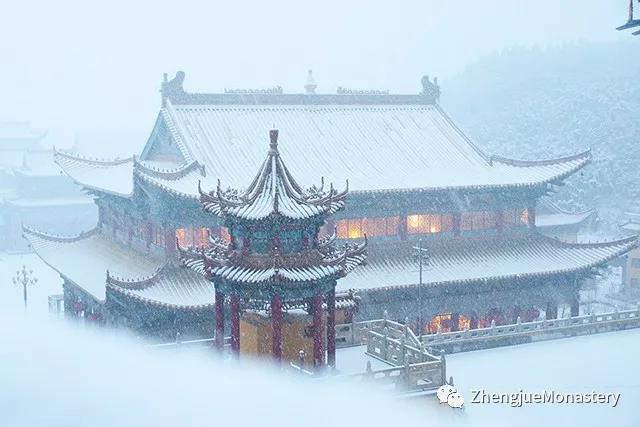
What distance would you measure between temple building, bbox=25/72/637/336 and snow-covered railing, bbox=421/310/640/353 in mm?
2222

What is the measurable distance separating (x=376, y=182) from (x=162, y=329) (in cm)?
1051

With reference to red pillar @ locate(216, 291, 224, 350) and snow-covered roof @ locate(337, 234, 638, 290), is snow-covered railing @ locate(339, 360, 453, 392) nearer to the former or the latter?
red pillar @ locate(216, 291, 224, 350)

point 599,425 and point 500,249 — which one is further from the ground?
point 500,249

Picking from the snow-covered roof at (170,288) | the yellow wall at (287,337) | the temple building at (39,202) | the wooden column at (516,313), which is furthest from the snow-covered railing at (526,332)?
the temple building at (39,202)

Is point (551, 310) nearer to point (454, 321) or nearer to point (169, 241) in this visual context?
point (454, 321)

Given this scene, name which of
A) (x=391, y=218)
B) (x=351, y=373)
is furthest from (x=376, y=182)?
(x=351, y=373)

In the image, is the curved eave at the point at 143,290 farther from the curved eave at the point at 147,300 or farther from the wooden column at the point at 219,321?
the wooden column at the point at 219,321

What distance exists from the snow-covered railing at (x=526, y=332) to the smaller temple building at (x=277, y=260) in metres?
7.05

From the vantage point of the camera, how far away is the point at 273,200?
761 inches

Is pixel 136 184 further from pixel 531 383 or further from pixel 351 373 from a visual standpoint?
pixel 531 383

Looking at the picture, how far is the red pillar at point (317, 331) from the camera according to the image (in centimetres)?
1958

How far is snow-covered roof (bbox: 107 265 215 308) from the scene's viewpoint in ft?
83.5

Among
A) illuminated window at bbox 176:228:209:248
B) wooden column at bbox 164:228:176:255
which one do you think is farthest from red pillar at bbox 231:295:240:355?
illuminated window at bbox 176:228:209:248

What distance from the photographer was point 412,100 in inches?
1527
